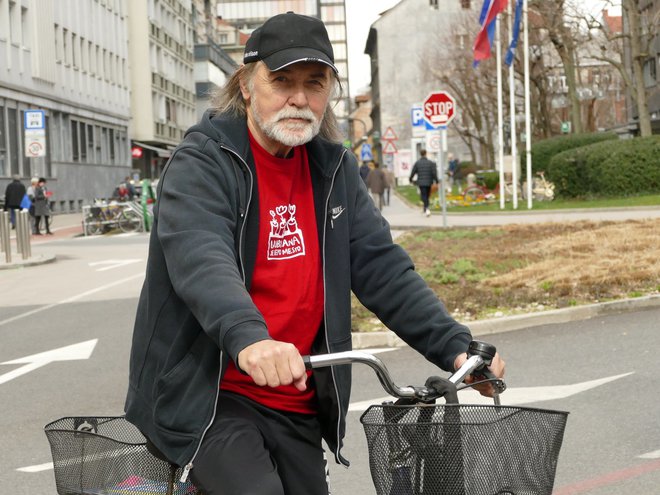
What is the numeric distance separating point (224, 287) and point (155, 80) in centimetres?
8153

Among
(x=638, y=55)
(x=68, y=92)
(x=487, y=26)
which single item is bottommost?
(x=487, y=26)

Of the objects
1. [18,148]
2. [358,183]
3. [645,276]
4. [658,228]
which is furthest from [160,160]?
[358,183]

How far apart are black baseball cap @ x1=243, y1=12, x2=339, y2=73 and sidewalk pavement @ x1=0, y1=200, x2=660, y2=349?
324 inches

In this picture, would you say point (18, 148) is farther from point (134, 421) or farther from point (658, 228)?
point (134, 421)

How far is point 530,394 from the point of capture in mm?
8305

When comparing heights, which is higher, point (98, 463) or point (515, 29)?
point (515, 29)

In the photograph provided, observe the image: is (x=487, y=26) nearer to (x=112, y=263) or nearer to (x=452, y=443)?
(x=112, y=263)

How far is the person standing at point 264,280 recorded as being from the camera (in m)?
2.95

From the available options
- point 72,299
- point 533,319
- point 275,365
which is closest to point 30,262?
point 72,299

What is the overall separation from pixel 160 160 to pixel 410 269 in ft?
284

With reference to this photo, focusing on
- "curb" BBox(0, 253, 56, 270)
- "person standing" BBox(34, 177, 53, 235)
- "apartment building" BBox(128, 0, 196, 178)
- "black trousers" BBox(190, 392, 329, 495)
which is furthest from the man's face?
"apartment building" BBox(128, 0, 196, 178)

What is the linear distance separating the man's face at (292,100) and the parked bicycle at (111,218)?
34554 mm

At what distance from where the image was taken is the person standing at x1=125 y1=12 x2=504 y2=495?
116 inches

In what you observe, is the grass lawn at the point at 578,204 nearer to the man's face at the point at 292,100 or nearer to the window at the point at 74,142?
the window at the point at 74,142
